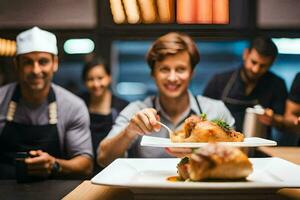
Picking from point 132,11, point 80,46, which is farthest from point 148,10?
point 80,46

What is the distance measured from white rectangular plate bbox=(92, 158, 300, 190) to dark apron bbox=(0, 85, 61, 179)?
4.31 feet

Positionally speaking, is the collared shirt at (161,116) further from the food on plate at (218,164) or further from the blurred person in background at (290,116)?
the food on plate at (218,164)

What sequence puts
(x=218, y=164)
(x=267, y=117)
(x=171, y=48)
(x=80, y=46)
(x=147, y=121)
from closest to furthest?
(x=218, y=164), (x=147, y=121), (x=171, y=48), (x=267, y=117), (x=80, y=46)

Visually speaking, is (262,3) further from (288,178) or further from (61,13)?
(288,178)

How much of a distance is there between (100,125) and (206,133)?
163 cm

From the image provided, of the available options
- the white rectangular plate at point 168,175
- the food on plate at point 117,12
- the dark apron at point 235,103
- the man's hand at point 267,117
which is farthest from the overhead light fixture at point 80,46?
the white rectangular plate at point 168,175

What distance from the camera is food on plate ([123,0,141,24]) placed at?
9.05 feet

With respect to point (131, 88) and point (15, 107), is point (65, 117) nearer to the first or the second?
point (15, 107)

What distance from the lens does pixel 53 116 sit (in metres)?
2.52

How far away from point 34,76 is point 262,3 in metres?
1.46

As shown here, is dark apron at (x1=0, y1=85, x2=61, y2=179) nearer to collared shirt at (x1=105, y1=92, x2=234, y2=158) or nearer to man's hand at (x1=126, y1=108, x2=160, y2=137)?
collared shirt at (x1=105, y1=92, x2=234, y2=158)

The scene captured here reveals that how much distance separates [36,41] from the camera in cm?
258

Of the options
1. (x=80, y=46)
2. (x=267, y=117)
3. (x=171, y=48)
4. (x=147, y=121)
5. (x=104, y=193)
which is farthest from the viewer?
(x=80, y=46)

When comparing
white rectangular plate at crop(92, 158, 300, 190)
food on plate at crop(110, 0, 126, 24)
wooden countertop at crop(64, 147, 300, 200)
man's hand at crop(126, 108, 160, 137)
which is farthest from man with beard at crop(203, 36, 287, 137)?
wooden countertop at crop(64, 147, 300, 200)
